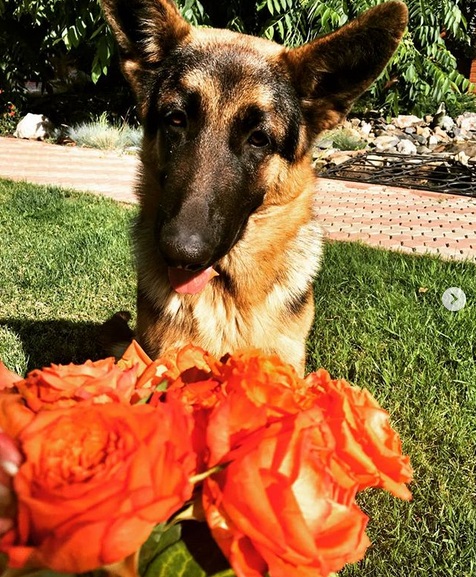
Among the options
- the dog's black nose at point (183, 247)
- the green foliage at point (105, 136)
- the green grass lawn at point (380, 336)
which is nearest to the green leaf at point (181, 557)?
the dog's black nose at point (183, 247)

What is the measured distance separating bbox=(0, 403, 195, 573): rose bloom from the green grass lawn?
1.68 metres

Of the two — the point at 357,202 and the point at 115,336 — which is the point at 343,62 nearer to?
the point at 115,336

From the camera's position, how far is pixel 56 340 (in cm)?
349

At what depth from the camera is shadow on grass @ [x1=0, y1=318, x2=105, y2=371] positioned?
129 inches

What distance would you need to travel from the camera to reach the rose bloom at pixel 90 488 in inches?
19.7

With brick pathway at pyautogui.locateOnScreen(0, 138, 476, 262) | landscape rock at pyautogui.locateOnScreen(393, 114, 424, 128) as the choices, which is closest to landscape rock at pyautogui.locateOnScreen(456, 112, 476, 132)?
landscape rock at pyautogui.locateOnScreen(393, 114, 424, 128)

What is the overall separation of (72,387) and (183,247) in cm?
135

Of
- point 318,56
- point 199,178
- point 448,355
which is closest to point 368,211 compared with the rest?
point 448,355

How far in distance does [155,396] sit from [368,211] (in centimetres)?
604

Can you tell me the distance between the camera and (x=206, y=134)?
2279 mm

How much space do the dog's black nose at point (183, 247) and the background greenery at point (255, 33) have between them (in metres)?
7.04

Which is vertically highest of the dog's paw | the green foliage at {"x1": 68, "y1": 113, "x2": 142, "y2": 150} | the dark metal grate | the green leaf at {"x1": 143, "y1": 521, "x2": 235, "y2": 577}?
the green leaf at {"x1": 143, "y1": 521, "x2": 235, "y2": 577}

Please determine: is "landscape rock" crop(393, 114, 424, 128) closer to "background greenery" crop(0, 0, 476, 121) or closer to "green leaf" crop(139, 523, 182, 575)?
"background greenery" crop(0, 0, 476, 121)

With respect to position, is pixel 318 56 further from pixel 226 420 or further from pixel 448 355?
pixel 226 420
